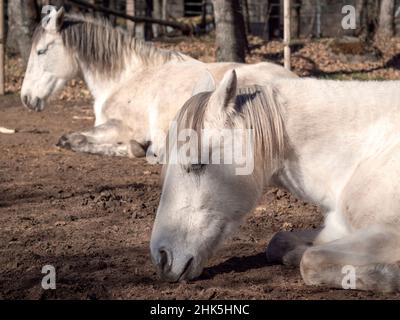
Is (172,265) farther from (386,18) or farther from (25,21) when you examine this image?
(386,18)

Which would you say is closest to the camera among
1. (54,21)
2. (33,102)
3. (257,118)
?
(257,118)

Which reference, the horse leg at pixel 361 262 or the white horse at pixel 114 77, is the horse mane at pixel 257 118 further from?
the white horse at pixel 114 77

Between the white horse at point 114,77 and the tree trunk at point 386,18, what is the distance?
13832mm

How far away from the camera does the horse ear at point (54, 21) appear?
833cm

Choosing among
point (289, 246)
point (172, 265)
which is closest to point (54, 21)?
point (289, 246)

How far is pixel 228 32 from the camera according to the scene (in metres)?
11.6

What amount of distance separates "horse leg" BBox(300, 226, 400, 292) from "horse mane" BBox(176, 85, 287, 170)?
53cm

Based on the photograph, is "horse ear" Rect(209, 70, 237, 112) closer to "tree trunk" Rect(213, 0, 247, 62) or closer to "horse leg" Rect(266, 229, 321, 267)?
"horse leg" Rect(266, 229, 321, 267)

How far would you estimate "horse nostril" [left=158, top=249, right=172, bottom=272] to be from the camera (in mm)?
3535

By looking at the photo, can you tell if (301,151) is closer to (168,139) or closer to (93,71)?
(168,139)

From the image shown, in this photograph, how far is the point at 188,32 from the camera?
70.4 ft

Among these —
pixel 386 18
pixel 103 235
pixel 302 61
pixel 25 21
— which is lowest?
pixel 302 61

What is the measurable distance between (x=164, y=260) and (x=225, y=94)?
2.75 feet

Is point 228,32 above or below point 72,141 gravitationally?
above
